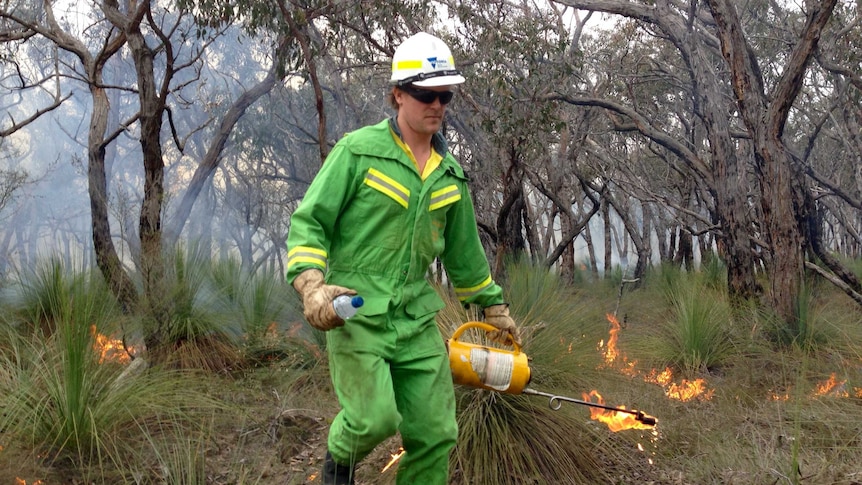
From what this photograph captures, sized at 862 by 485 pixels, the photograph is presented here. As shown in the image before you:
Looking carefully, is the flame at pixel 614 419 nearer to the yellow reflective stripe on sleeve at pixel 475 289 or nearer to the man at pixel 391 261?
the yellow reflective stripe on sleeve at pixel 475 289

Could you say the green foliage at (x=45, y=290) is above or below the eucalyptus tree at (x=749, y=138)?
below

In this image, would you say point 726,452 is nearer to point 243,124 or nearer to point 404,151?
point 404,151

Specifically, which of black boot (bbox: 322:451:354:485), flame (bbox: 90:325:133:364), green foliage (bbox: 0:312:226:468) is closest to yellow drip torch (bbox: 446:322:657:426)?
black boot (bbox: 322:451:354:485)

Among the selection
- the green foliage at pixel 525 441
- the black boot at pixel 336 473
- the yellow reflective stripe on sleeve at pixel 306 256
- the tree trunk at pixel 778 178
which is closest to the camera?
the yellow reflective stripe on sleeve at pixel 306 256

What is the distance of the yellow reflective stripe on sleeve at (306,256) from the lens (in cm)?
295

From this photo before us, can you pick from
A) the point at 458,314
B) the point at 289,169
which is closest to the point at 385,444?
the point at 458,314

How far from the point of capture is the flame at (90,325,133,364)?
4641mm

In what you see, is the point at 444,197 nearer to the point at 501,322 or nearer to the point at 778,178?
the point at 501,322

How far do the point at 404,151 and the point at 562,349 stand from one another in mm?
2518

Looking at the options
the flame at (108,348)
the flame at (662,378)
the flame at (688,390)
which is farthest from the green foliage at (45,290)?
the flame at (688,390)

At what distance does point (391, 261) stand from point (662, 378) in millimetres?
4900

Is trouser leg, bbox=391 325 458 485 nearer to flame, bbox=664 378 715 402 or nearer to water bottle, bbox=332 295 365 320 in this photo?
water bottle, bbox=332 295 365 320

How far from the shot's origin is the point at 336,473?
3.16 metres

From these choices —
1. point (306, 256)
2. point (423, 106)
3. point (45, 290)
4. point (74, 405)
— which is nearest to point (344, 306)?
point (306, 256)
